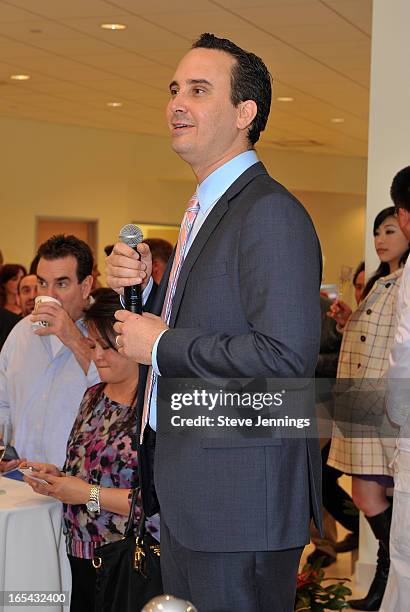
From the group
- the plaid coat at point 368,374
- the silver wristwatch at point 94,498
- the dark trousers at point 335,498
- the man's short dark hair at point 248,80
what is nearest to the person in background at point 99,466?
the silver wristwatch at point 94,498

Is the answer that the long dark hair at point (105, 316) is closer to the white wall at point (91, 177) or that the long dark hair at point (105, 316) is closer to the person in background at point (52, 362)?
the person in background at point (52, 362)

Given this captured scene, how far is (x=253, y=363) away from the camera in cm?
181

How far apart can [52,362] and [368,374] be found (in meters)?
1.57

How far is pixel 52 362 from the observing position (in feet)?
11.8

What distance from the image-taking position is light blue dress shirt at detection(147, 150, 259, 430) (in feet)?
6.69

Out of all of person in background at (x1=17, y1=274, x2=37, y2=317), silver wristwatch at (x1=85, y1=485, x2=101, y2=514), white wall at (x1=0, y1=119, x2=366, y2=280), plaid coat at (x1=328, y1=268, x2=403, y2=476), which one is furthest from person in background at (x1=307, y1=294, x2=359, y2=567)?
white wall at (x1=0, y1=119, x2=366, y2=280)

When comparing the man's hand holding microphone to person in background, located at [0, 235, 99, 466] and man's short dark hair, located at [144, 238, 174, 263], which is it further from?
man's short dark hair, located at [144, 238, 174, 263]

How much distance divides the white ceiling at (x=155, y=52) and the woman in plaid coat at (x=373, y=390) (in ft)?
6.81

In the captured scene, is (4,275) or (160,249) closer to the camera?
(160,249)

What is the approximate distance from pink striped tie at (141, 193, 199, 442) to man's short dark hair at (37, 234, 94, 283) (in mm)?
1766

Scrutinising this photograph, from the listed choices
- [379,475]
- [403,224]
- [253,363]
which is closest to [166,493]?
[253,363]

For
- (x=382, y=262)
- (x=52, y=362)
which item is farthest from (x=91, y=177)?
(x=52, y=362)

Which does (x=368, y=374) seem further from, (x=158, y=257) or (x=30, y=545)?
(x=30, y=545)

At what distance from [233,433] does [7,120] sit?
10443 millimetres
